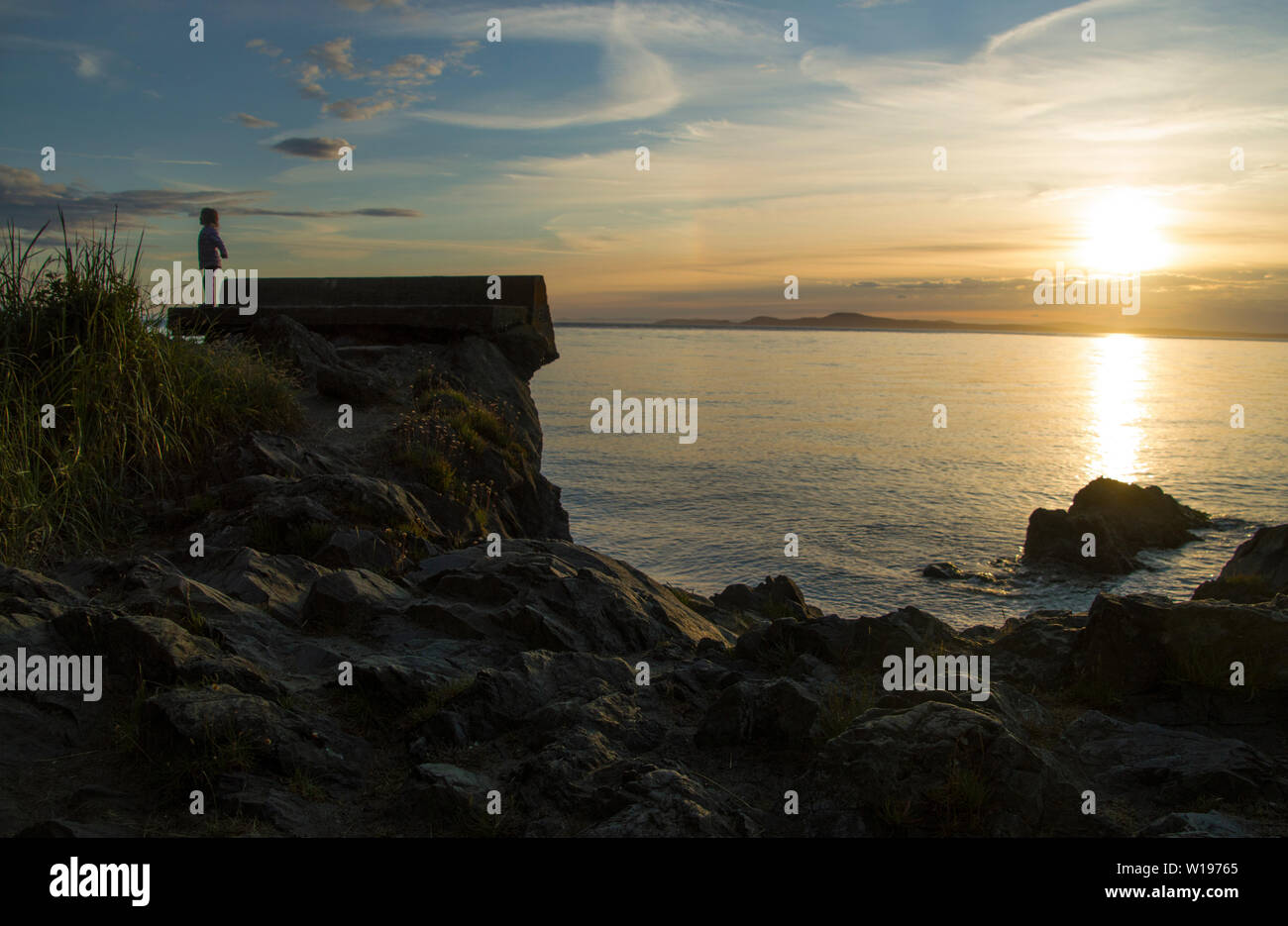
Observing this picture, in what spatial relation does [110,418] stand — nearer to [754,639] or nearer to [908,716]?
[754,639]

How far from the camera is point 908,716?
409cm

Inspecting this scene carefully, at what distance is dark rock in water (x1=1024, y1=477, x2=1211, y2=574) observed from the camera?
17438 millimetres

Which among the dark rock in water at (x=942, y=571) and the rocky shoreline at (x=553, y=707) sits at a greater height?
the rocky shoreline at (x=553, y=707)

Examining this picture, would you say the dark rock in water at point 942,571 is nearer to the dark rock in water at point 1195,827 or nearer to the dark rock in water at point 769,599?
the dark rock in water at point 769,599

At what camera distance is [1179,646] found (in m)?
5.32

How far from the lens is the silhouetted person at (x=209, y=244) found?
13.8 m

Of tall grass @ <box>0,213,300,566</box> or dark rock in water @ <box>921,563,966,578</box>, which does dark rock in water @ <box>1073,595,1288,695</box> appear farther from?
dark rock in water @ <box>921,563,966,578</box>

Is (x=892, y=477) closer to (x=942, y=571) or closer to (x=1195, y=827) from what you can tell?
(x=942, y=571)

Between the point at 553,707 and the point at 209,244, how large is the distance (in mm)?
12211

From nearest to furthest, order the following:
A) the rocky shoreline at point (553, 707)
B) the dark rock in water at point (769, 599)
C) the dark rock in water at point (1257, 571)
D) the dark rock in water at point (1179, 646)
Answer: the rocky shoreline at point (553, 707), the dark rock in water at point (1179, 646), the dark rock in water at point (1257, 571), the dark rock in water at point (769, 599)

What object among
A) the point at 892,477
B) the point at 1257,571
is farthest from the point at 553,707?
the point at 892,477

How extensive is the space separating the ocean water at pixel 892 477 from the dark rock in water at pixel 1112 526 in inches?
19.3

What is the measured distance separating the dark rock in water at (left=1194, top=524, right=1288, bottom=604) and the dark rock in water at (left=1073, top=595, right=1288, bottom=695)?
9.86ft

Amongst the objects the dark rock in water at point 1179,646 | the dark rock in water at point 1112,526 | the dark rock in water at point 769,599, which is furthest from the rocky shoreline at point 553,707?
the dark rock in water at point 1112,526
